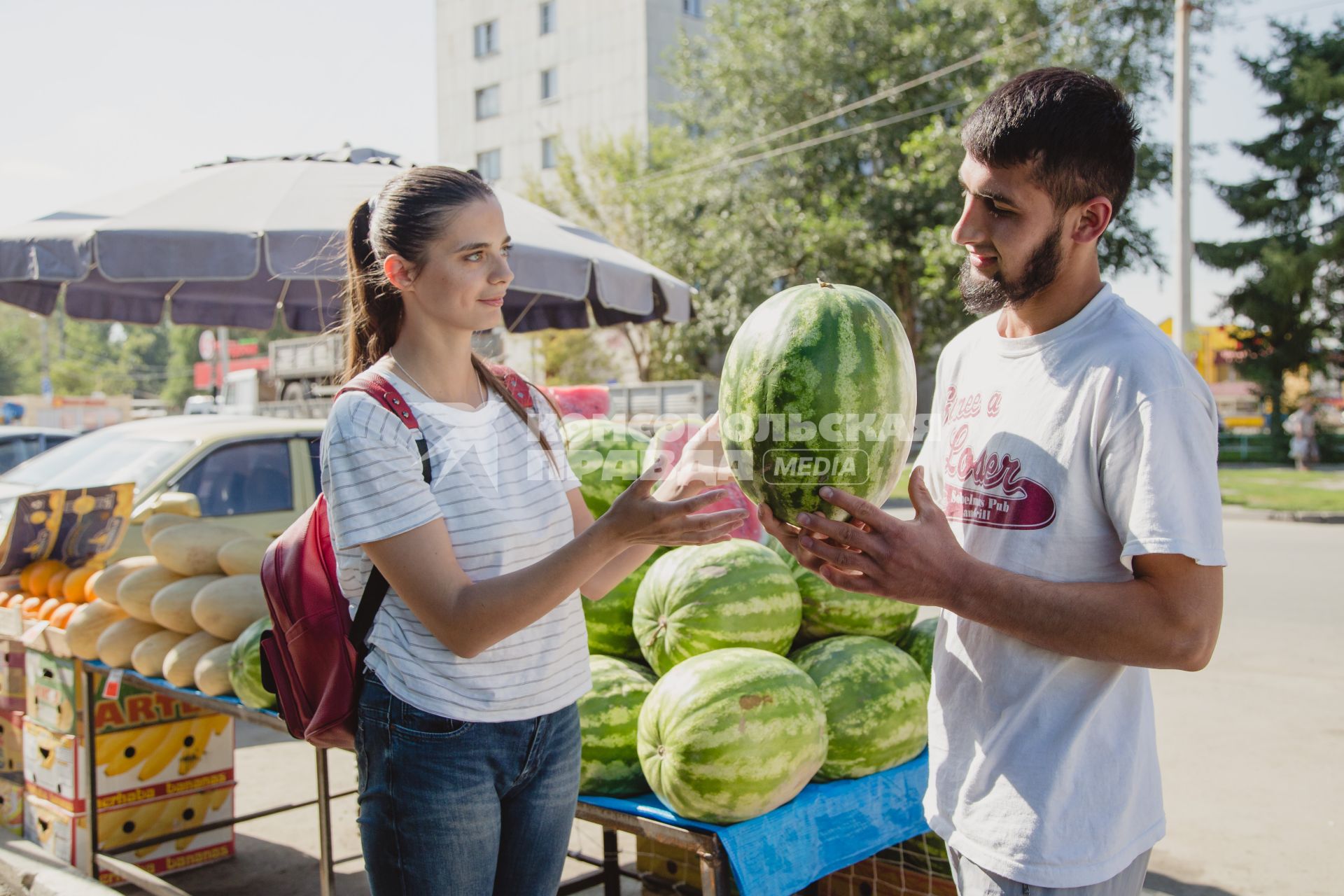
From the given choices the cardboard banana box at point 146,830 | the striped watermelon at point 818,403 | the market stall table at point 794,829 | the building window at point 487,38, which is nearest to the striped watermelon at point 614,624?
the market stall table at point 794,829

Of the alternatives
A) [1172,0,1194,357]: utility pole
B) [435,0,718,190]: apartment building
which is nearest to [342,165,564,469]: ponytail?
[1172,0,1194,357]: utility pole

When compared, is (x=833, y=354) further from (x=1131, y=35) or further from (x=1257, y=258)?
(x=1257, y=258)

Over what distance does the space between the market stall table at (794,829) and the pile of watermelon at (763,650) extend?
41 mm

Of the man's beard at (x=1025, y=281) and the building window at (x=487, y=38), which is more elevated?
the building window at (x=487, y=38)

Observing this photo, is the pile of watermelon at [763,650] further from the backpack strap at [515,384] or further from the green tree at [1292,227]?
the green tree at [1292,227]

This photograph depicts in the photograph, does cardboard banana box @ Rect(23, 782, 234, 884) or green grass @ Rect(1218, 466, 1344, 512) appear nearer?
cardboard banana box @ Rect(23, 782, 234, 884)

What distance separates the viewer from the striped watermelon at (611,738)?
269 centimetres

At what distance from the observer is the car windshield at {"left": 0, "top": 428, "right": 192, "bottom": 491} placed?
6.34 m

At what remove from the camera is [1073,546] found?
1530 mm

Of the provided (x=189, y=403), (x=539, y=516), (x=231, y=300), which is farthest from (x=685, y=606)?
(x=189, y=403)

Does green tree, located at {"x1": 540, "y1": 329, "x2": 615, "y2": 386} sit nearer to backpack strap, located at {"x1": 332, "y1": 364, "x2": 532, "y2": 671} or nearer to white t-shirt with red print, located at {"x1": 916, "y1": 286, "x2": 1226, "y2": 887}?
backpack strap, located at {"x1": 332, "y1": 364, "x2": 532, "y2": 671}

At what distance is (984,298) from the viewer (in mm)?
1684

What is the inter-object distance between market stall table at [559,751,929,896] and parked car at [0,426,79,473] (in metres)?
11.1

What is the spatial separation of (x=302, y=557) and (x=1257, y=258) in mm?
27635
